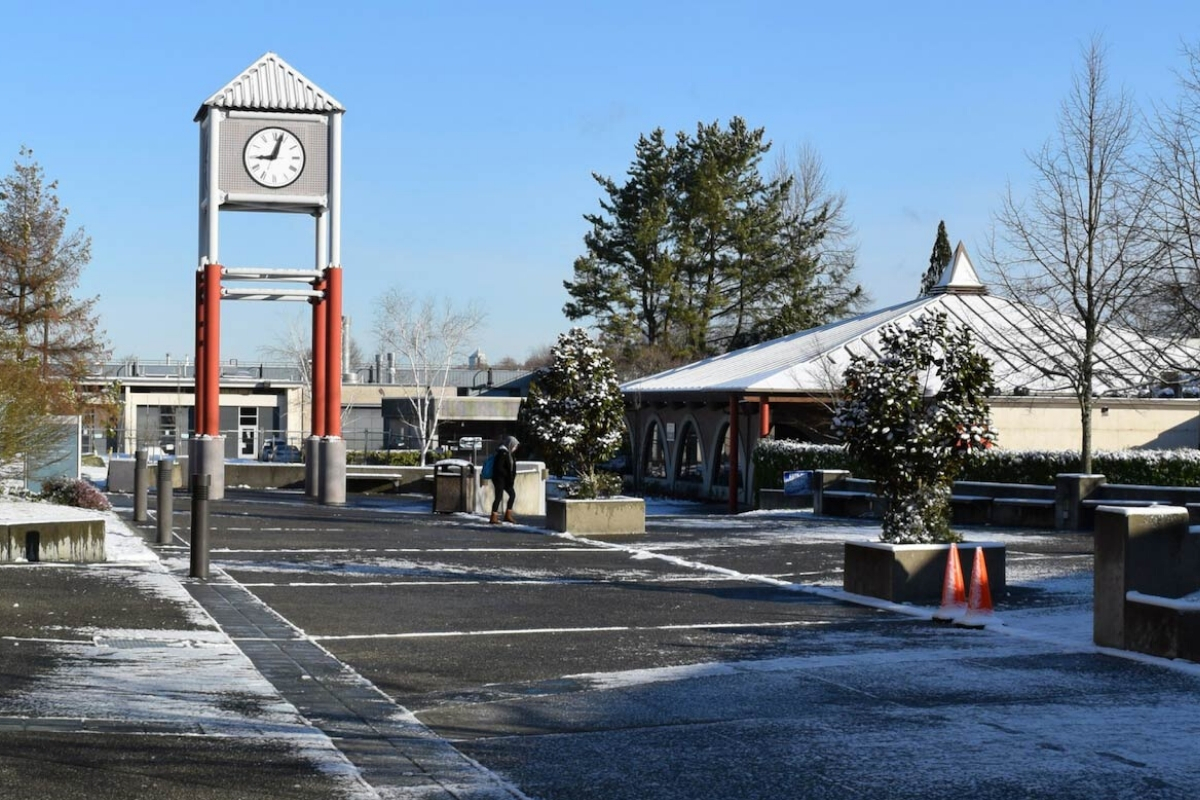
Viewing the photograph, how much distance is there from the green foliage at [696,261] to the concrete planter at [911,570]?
168 feet

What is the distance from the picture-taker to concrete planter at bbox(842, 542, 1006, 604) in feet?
46.8

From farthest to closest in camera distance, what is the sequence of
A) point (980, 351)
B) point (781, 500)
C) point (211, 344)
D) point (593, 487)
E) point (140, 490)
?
point (980, 351)
point (781, 500)
point (211, 344)
point (593, 487)
point (140, 490)

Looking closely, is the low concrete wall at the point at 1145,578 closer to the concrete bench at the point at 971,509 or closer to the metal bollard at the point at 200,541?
the metal bollard at the point at 200,541

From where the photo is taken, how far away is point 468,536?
22453 millimetres

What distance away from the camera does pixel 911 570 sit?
14297mm

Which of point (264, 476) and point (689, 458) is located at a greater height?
point (689, 458)

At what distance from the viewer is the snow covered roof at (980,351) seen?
34750 millimetres

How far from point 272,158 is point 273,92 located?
1.42 metres

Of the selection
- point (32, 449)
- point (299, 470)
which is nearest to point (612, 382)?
point (32, 449)

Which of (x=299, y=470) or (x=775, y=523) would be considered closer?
(x=775, y=523)

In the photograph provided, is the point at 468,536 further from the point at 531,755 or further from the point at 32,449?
the point at 531,755

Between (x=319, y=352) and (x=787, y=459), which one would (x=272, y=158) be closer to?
(x=319, y=352)

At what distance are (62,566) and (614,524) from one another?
9.47 meters

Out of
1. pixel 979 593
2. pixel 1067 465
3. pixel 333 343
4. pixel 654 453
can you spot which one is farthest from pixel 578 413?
pixel 654 453
